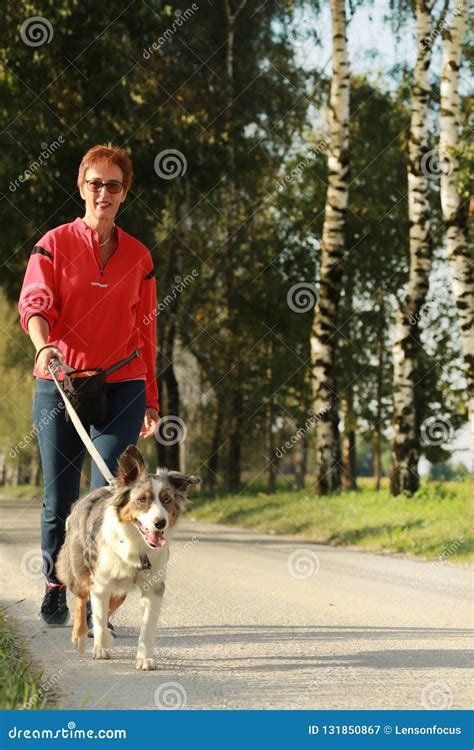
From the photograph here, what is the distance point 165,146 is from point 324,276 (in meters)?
4.22

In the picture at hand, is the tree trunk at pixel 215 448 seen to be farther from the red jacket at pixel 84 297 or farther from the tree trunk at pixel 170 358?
the red jacket at pixel 84 297

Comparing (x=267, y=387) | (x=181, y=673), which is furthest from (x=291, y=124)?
(x=181, y=673)

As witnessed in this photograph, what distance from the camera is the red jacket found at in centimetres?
712

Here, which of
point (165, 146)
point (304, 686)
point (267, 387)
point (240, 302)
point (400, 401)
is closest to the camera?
point (304, 686)

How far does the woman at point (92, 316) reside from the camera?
713 cm
